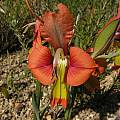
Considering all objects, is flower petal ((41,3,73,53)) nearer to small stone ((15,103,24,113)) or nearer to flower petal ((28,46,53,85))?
flower petal ((28,46,53,85))

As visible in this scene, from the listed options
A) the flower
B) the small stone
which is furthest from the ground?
the flower

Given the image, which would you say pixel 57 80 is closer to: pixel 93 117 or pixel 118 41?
pixel 118 41

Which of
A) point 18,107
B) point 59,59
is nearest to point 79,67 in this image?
point 59,59

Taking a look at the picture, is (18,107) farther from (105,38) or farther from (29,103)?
(105,38)

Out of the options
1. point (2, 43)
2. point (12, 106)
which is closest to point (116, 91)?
point (12, 106)

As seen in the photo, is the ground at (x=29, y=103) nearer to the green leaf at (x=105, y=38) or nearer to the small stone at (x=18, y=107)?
the small stone at (x=18, y=107)
